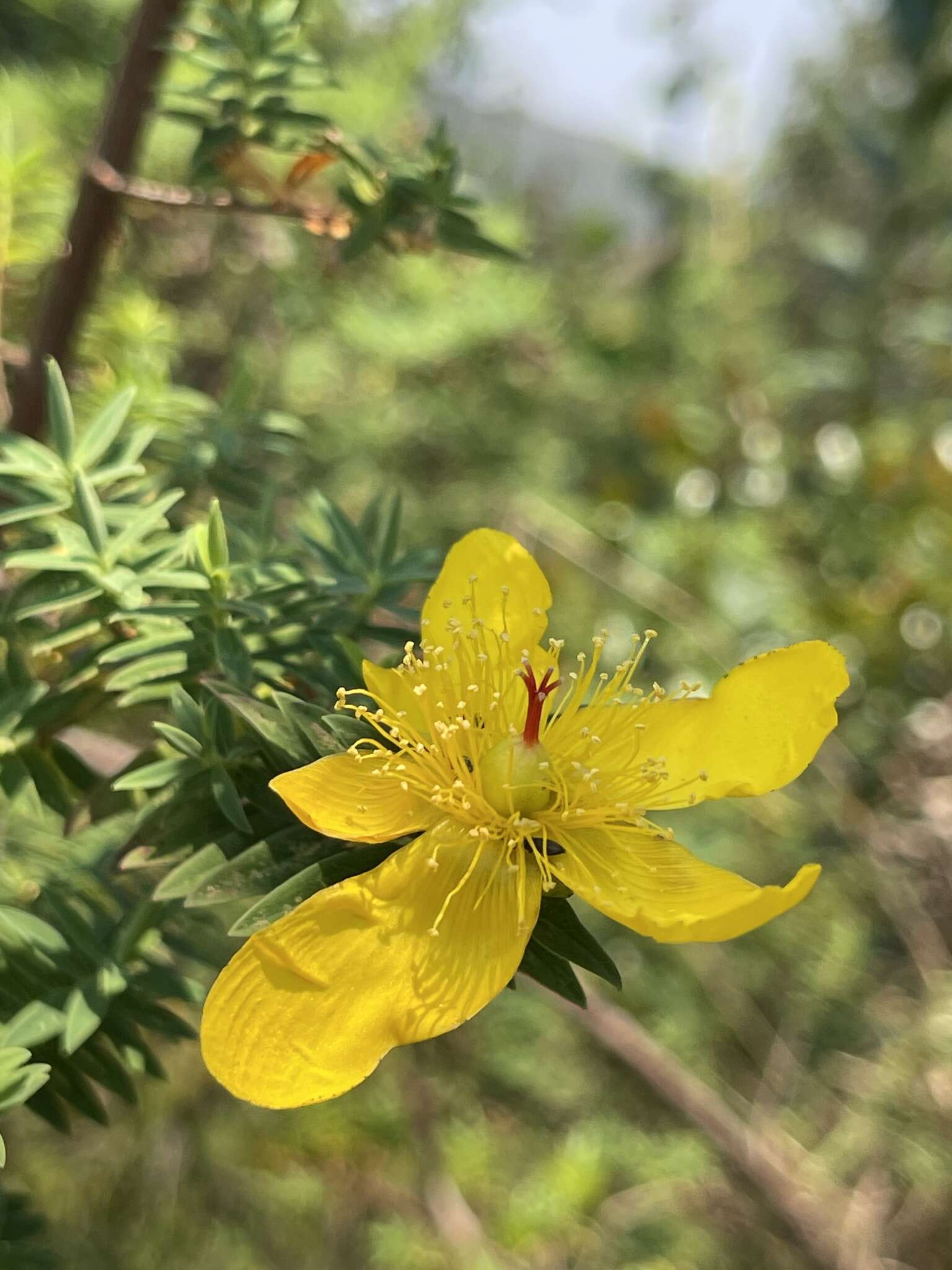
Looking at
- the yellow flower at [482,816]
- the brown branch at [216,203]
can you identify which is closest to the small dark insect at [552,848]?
the yellow flower at [482,816]

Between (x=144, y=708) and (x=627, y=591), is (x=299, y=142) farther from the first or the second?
(x=627, y=591)

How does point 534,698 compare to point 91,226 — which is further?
point 91,226

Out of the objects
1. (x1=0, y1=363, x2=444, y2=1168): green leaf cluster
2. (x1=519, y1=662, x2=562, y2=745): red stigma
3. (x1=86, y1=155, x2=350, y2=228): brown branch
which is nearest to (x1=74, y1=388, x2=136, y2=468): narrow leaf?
(x1=0, y1=363, x2=444, y2=1168): green leaf cluster

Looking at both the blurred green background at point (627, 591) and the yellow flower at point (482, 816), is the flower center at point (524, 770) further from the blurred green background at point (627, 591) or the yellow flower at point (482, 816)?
the blurred green background at point (627, 591)

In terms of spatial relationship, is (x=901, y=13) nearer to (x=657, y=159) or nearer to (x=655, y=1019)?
(x=657, y=159)

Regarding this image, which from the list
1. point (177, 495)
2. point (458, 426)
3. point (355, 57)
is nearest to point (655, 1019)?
point (458, 426)

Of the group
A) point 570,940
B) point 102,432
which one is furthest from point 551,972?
point 102,432

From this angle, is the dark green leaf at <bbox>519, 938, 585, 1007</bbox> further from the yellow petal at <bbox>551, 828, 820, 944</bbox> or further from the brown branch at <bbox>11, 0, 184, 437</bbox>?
the brown branch at <bbox>11, 0, 184, 437</bbox>
